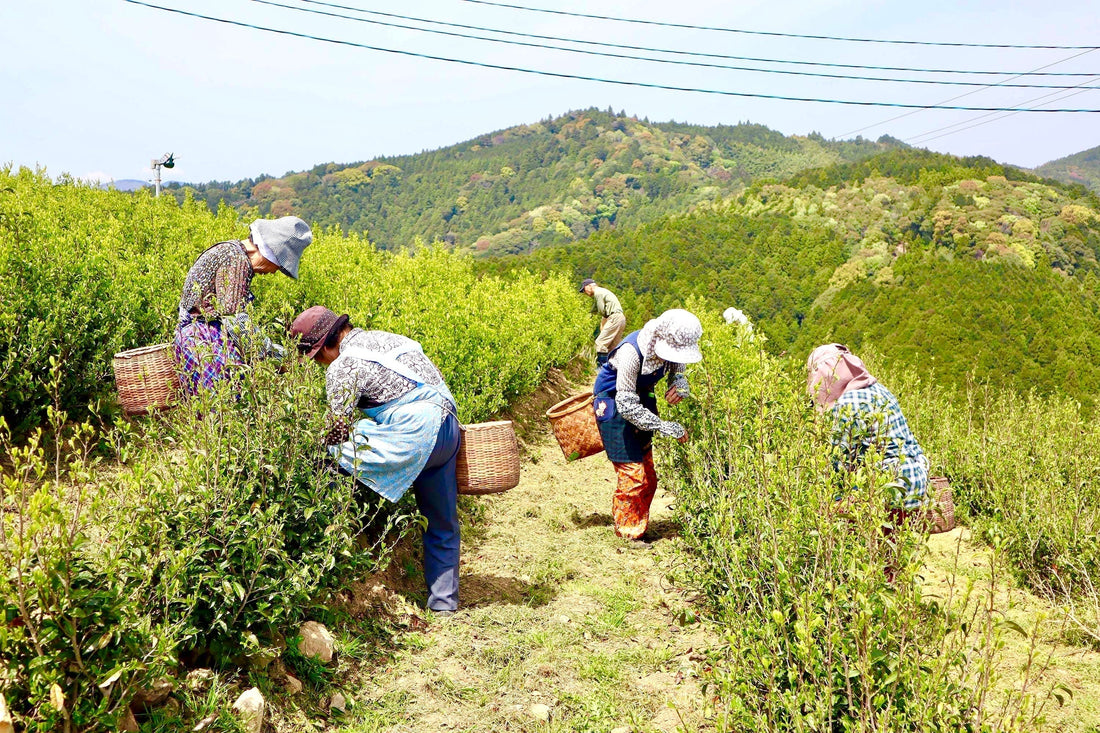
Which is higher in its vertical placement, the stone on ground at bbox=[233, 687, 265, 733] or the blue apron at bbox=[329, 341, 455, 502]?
the blue apron at bbox=[329, 341, 455, 502]

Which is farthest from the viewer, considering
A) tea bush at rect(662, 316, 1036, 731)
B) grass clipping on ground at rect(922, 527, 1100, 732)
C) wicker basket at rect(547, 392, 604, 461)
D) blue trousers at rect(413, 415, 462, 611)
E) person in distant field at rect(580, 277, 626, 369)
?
person in distant field at rect(580, 277, 626, 369)

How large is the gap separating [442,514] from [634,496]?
5.79 feet

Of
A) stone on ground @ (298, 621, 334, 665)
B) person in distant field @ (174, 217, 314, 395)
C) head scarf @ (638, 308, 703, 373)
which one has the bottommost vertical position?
stone on ground @ (298, 621, 334, 665)

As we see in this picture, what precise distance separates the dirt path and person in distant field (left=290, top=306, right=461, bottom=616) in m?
0.66

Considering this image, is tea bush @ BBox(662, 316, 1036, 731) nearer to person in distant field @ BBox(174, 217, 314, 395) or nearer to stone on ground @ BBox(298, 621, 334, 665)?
stone on ground @ BBox(298, 621, 334, 665)

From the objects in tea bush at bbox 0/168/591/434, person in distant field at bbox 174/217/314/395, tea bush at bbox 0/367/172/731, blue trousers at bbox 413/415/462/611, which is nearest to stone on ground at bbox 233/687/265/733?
tea bush at bbox 0/367/172/731

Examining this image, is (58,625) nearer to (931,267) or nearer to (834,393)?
(834,393)

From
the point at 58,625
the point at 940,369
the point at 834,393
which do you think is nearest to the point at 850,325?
the point at 940,369

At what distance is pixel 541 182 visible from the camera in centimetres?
14338

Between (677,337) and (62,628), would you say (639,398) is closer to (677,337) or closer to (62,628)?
(677,337)

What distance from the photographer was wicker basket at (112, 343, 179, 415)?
373 centimetres

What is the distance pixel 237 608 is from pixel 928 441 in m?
7.05

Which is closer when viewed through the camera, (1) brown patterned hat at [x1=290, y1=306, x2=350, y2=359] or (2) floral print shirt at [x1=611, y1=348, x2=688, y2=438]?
(1) brown patterned hat at [x1=290, y1=306, x2=350, y2=359]

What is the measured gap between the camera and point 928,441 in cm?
752
